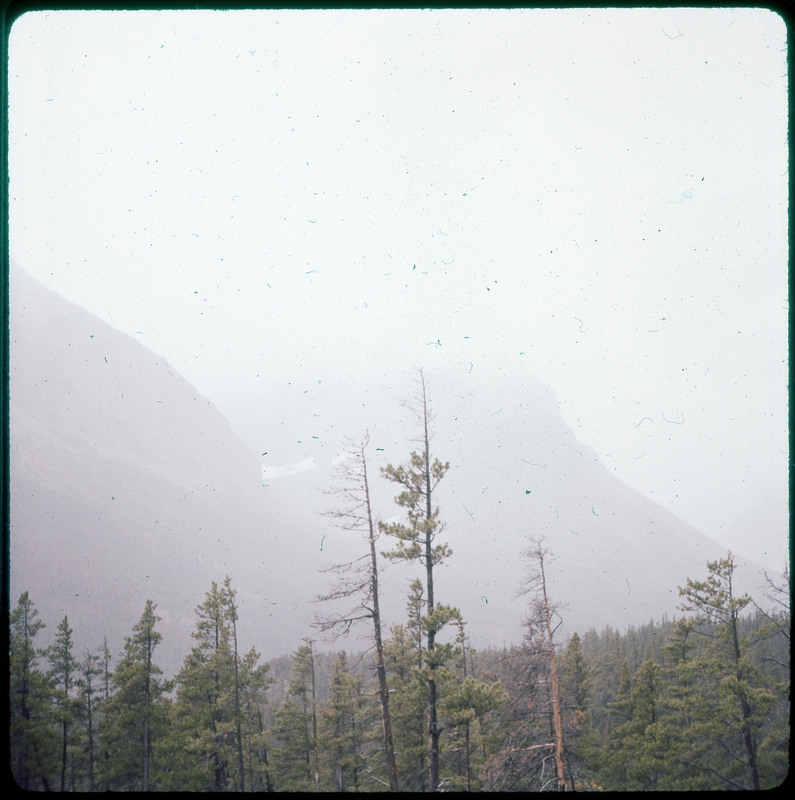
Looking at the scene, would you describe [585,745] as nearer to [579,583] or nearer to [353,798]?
[353,798]

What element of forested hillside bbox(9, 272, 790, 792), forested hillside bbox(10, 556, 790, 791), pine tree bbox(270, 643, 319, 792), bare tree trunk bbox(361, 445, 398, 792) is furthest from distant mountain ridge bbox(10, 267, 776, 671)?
bare tree trunk bbox(361, 445, 398, 792)

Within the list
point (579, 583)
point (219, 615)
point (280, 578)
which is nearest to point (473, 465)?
point (219, 615)

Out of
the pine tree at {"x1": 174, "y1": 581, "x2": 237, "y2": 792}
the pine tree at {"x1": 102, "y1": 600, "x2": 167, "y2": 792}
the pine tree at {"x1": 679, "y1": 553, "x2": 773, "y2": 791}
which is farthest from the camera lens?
the pine tree at {"x1": 174, "y1": 581, "x2": 237, "y2": 792}

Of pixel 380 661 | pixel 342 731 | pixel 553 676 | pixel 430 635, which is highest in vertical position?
pixel 430 635

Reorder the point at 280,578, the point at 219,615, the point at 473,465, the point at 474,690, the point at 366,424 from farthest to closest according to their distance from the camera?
the point at 280,578, the point at 473,465, the point at 219,615, the point at 366,424, the point at 474,690

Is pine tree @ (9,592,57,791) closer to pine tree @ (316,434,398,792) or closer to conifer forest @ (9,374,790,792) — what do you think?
conifer forest @ (9,374,790,792)

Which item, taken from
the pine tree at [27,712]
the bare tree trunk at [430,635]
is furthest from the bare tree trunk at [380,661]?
the pine tree at [27,712]

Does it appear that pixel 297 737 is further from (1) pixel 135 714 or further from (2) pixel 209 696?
(1) pixel 135 714

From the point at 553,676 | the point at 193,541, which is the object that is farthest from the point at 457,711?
the point at 193,541
